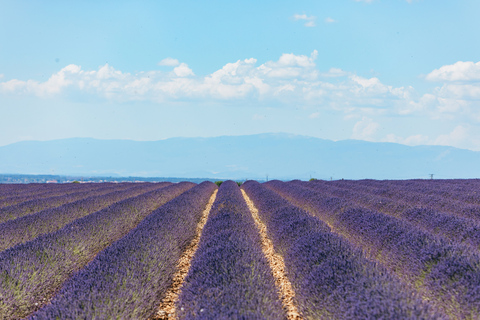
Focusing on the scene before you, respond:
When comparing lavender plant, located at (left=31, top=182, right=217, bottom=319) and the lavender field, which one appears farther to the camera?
lavender plant, located at (left=31, top=182, right=217, bottom=319)

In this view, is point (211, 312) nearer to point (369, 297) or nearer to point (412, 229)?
Answer: point (369, 297)

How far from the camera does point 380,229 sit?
273 inches

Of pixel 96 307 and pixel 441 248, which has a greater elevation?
pixel 441 248

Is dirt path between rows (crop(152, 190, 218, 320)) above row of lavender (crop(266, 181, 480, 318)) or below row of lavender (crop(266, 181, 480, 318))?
below

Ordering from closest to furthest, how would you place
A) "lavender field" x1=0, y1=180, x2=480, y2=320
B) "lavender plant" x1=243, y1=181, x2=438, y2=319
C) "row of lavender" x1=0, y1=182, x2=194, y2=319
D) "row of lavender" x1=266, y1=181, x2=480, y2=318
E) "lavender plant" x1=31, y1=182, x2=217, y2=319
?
"lavender plant" x1=243, y1=181, x2=438, y2=319, "lavender field" x1=0, y1=180, x2=480, y2=320, "lavender plant" x1=31, y1=182, x2=217, y2=319, "row of lavender" x1=266, y1=181, x2=480, y2=318, "row of lavender" x1=0, y1=182, x2=194, y2=319

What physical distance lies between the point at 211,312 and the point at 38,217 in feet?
22.9

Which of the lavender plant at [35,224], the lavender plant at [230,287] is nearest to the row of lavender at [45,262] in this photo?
the lavender plant at [35,224]

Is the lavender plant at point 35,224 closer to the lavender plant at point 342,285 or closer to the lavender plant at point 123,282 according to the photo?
the lavender plant at point 123,282

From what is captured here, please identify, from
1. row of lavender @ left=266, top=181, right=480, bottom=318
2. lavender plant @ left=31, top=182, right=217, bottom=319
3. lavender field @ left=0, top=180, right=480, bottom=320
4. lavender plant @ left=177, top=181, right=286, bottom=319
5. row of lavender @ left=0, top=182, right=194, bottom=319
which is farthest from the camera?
row of lavender @ left=0, top=182, right=194, bottom=319

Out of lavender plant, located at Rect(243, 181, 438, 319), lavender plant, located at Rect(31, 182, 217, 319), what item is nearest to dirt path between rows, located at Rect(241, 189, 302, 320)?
lavender plant, located at Rect(243, 181, 438, 319)

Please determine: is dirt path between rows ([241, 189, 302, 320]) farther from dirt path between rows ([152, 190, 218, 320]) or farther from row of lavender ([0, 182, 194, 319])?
row of lavender ([0, 182, 194, 319])

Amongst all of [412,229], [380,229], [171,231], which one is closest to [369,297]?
[412,229]

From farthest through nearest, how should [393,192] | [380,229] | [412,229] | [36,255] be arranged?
[393,192]
[380,229]
[412,229]
[36,255]

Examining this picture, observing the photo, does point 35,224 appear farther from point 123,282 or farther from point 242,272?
point 242,272
